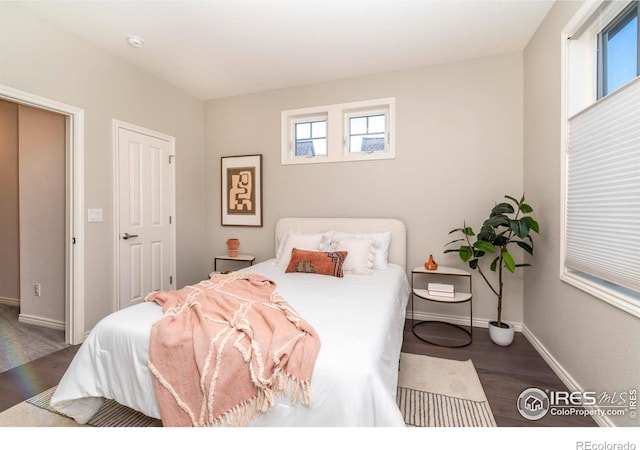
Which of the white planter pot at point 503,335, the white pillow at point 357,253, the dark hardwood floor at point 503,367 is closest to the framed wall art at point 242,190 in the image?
the white pillow at point 357,253

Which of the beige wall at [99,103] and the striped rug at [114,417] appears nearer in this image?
the striped rug at [114,417]

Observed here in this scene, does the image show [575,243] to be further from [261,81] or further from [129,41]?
[129,41]

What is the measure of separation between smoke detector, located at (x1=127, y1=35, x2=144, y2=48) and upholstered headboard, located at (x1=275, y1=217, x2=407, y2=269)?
226 cm

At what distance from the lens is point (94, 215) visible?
9.19 ft

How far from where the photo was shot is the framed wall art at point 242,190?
12.8 feet

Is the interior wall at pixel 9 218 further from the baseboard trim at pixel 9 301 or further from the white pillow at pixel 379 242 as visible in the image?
the white pillow at pixel 379 242

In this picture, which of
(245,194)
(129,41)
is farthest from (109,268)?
(129,41)

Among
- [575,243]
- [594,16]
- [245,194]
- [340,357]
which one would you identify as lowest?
[340,357]

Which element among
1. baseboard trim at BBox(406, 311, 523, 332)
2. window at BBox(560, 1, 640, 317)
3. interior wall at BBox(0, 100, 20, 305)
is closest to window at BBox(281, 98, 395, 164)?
window at BBox(560, 1, 640, 317)

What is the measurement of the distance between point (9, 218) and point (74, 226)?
188 centimetres

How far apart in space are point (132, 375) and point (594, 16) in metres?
3.47

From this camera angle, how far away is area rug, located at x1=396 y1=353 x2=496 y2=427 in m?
1.68

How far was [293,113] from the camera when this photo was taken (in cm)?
371

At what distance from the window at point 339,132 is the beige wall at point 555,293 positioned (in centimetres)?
133
